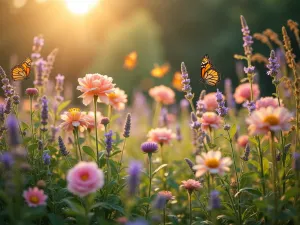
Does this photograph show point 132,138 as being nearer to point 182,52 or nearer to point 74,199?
point 74,199

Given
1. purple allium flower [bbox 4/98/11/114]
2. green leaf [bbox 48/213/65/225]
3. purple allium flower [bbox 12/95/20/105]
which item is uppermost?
purple allium flower [bbox 12/95/20/105]

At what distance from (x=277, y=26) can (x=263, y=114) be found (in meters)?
13.6

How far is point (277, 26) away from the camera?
14.3 meters

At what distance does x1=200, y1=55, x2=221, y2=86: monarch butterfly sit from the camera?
3447 mm

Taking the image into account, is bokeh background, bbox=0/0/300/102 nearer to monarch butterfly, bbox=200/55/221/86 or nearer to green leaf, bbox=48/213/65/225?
monarch butterfly, bbox=200/55/221/86

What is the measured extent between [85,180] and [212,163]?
0.75m

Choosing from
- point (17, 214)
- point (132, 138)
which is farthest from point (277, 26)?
point (17, 214)

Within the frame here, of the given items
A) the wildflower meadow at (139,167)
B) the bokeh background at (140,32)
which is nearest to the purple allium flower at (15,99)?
the wildflower meadow at (139,167)

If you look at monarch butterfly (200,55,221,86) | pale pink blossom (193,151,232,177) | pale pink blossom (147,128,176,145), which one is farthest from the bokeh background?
pale pink blossom (193,151,232,177)

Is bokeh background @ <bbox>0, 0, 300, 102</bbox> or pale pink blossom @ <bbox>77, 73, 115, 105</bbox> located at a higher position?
bokeh background @ <bbox>0, 0, 300, 102</bbox>

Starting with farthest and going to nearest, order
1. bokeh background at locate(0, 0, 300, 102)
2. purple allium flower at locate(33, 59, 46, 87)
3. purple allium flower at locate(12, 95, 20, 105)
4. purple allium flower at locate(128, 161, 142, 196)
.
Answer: bokeh background at locate(0, 0, 300, 102), purple allium flower at locate(33, 59, 46, 87), purple allium flower at locate(12, 95, 20, 105), purple allium flower at locate(128, 161, 142, 196)

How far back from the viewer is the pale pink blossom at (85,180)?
190cm

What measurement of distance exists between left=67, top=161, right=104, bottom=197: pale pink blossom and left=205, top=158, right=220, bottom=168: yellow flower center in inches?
24.9

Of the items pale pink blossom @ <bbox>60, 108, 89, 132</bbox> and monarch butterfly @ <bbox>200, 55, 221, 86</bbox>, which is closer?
pale pink blossom @ <bbox>60, 108, 89, 132</bbox>
